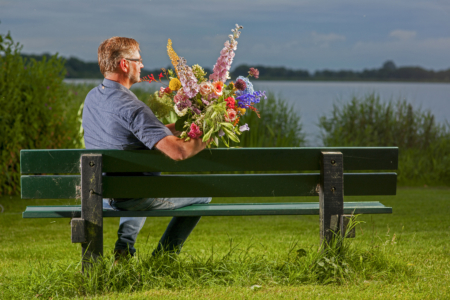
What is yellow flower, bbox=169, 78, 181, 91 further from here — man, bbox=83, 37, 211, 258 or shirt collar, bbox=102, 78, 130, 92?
shirt collar, bbox=102, 78, 130, 92

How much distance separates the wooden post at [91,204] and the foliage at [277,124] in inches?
262

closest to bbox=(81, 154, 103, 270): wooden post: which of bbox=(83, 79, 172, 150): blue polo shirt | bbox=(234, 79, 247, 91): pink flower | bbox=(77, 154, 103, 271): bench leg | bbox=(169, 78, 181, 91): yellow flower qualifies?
bbox=(77, 154, 103, 271): bench leg

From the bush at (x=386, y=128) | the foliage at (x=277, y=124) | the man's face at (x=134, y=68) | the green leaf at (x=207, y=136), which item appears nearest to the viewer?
the green leaf at (x=207, y=136)

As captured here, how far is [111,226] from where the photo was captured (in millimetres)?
5965

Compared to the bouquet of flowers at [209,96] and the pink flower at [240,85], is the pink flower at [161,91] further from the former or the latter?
the pink flower at [240,85]

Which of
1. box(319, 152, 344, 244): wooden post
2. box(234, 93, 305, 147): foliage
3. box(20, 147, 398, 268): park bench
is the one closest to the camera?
box(20, 147, 398, 268): park bench

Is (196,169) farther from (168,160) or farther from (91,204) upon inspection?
(91,204)

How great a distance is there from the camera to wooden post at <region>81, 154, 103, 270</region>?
302 cm

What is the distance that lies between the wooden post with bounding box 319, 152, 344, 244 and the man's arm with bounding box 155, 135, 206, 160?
2.71 feet

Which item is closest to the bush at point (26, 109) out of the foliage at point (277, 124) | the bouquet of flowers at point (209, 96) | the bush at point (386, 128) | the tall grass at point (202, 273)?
the foliage at point (277, 124)

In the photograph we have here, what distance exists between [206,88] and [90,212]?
41.8 inches

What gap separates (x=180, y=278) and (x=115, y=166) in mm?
845

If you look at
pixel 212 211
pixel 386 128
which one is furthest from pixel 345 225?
pixel 386 128

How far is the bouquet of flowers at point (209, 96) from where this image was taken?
3.02 metres
